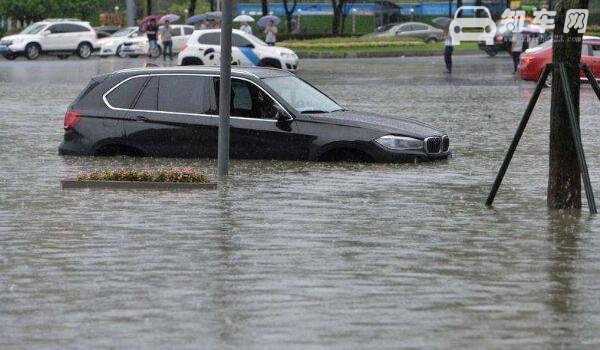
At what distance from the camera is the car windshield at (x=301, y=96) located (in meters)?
18.0

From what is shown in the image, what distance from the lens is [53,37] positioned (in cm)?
6216

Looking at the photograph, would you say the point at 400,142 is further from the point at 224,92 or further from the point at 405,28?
the point at 405,28

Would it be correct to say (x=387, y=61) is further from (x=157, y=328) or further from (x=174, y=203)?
(x=157, y=328)

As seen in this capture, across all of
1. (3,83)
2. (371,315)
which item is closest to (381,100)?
(3,83)

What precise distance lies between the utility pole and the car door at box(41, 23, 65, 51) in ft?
166

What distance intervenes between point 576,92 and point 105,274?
200 inches

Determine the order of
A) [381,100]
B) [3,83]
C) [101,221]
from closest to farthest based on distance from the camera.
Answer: [101,221], [381,100], [3,83]

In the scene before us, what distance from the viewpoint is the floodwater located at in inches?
316

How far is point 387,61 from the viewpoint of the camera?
56.7 m

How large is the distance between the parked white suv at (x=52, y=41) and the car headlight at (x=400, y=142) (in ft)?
150

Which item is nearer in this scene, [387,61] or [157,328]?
[157,328]

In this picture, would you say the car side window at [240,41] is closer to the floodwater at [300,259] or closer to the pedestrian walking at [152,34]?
the pedestrian walking at [152,34]

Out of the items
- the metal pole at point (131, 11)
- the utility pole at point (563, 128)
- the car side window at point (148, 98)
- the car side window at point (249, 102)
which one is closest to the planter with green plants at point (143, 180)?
the car side window at point (249, 102)

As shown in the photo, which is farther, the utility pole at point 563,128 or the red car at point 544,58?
the red car at point 544,58
